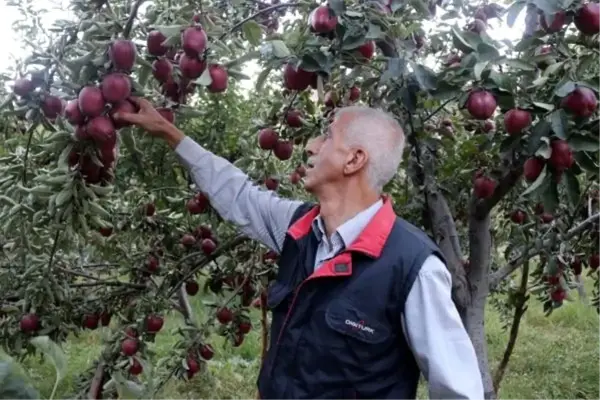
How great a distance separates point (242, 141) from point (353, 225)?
4.01 ft

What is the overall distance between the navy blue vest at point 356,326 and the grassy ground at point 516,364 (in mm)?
Answer: 3108

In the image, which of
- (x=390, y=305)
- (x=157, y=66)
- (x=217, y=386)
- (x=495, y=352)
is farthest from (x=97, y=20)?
(x=495, y=352)

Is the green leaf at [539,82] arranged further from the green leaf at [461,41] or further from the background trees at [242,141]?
the green leaf at [461,41]

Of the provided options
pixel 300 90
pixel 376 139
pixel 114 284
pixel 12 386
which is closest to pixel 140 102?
pixel 300 90

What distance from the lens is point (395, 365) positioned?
1.67m

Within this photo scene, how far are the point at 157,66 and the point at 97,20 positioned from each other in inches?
6.5

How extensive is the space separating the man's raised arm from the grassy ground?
8.62 ft

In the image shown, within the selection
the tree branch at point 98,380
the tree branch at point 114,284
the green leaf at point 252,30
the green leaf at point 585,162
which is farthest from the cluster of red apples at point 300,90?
the tree branch at point 98,380

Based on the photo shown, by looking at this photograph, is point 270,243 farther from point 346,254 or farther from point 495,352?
point 495,352

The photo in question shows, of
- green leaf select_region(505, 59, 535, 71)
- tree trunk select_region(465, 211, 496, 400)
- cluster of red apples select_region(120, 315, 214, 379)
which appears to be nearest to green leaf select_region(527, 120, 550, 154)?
green leaf select_region(505, 59, 535, 71)

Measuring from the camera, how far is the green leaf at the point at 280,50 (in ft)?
5.98

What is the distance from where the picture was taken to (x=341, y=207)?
1.85m

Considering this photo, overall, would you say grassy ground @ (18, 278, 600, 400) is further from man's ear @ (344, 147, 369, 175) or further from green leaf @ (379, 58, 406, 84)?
green leaf @ (379, 58, 406, 84)

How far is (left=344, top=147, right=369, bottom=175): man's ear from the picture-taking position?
1.86 meters
